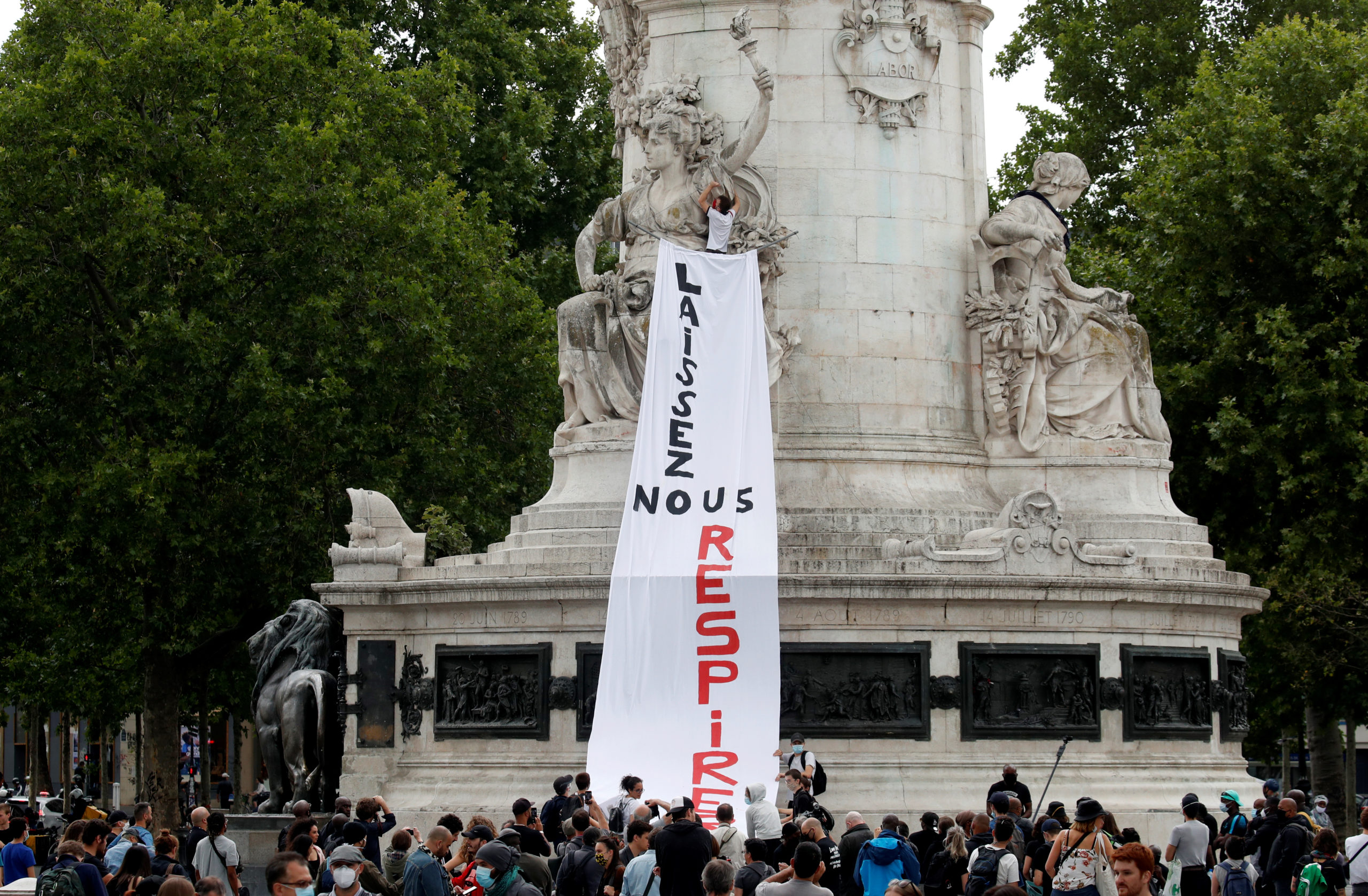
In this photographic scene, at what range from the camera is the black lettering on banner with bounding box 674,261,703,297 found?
2498 cm

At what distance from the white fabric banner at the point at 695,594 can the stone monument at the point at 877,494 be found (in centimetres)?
171

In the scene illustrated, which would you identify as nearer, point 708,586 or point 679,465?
point 708,586

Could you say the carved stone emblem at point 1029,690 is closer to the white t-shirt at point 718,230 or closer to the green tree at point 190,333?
the white t-shirt at point 718,230

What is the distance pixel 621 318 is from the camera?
90.1ft

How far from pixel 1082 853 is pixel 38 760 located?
172ft

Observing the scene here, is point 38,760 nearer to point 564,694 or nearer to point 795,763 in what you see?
→ point 564,694

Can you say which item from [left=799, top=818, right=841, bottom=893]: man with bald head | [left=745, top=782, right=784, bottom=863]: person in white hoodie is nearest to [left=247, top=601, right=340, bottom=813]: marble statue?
[left=745, top=782, right=784, bottom=863]: person in white hoodie

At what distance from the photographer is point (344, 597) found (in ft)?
88.0

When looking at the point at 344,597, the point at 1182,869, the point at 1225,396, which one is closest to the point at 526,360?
the point at 1225,396

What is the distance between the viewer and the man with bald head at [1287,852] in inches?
786

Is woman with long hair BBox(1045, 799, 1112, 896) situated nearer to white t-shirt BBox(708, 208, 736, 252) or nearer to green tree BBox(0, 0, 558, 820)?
white t-shirt BBox(708, 208, 736, 252)

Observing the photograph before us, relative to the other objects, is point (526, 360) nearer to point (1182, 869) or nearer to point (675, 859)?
point (1182, 869)

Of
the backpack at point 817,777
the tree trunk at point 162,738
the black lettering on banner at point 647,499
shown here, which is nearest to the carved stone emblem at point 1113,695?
the backpack at point 817,777

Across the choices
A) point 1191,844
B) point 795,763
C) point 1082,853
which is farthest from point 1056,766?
point 1082,853
